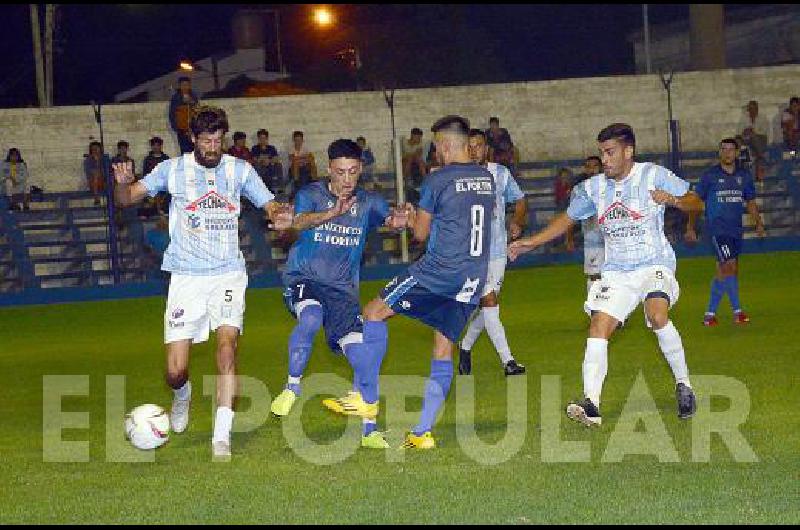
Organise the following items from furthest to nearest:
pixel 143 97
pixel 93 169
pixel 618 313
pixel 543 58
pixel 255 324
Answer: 1. pixel 543 58
2. pixel 143 97
3. pixel 93 169
4. pixel 255 324
5. pixel 618 313

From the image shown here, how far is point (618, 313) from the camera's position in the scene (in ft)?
33.9

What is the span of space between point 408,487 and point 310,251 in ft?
9.74

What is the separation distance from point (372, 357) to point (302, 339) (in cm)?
90

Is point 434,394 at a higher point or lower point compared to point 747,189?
lower

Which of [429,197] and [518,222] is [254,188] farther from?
[518,222]

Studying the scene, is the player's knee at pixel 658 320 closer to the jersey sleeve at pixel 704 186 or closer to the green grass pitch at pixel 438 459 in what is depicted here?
the green grass pitch at pixel 438 459

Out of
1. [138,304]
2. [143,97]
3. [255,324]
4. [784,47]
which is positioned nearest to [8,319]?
[138,304]

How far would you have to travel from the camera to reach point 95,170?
27.9 m

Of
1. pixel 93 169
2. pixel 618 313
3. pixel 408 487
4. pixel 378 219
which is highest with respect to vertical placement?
pixel 93 169

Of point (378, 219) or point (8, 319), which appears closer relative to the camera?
point (378, 219)

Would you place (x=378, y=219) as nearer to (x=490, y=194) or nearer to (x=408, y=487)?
(x=490, y=194)

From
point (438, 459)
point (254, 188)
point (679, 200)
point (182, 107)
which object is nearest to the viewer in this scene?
point (438, 459)

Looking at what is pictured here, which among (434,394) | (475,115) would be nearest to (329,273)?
(434,394)

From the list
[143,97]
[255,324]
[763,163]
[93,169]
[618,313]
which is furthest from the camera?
[143,97]
